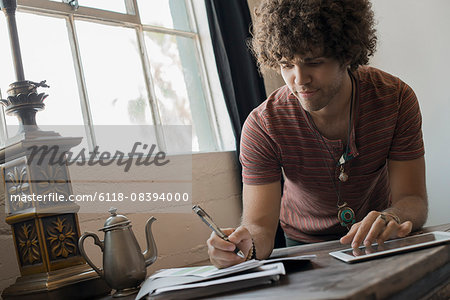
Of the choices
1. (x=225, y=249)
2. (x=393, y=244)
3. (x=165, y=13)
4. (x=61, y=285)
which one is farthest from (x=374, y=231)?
(x=165, y=13)

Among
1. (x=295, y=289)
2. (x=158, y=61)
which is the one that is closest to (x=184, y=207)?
(x=158, y=61)

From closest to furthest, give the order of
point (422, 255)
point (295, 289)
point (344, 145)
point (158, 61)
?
point (295, 289) → point (422, 255) → point (344, 145) → point (158, 61)

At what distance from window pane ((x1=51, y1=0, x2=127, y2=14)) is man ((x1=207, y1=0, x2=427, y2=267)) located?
3.33 ft

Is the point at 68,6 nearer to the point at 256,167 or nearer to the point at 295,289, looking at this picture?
the point at 256,167

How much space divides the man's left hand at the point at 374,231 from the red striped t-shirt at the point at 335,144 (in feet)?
1.39

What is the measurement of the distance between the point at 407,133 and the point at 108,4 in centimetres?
162

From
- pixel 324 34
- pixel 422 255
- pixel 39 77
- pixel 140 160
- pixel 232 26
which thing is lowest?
pixel 422 255

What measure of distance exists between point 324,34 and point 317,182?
20.4 inches

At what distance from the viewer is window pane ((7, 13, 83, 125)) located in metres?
1.95

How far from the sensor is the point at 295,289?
2.53 ft

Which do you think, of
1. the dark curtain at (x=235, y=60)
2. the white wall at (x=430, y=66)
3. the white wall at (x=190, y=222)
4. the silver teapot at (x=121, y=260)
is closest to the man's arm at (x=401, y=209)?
the silver teapot at (x=121, y=260)

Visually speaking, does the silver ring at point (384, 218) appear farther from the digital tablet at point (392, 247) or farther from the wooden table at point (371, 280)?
the wooden table at point (371, 280)

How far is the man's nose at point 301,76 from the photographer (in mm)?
1417

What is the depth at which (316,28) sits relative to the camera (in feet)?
4.68
